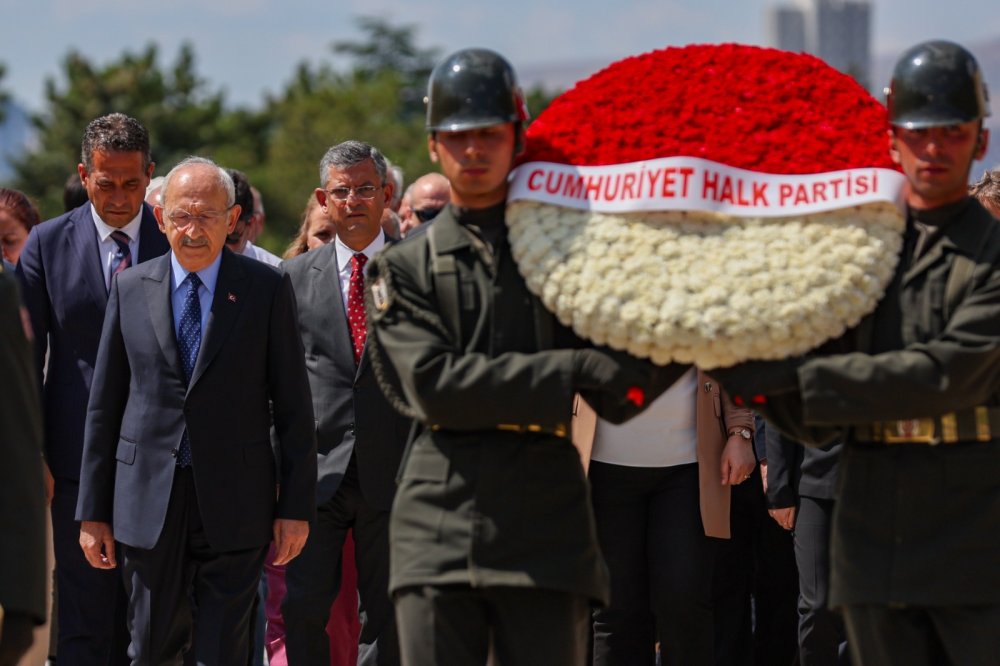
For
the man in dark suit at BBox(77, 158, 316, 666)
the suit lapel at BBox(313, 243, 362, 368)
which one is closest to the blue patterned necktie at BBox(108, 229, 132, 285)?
the man in dark suit at BBox(77, 158, 316, 666)

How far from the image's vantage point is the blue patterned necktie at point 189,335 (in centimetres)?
634

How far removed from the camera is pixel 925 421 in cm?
475

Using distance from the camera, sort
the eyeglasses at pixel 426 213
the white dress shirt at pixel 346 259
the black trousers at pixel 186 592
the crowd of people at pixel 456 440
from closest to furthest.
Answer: the crowd of people at pixel 456 440
the black trousers at pixel 186 592
the white dress shirt at pixel 346 259
the eyeglasses at pixel 426 213

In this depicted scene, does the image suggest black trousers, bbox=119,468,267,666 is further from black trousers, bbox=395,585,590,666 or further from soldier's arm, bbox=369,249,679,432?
soldier's arm, bbox=369,249,679,432

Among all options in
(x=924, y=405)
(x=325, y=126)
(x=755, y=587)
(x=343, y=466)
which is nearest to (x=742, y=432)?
(x=755, y=587)

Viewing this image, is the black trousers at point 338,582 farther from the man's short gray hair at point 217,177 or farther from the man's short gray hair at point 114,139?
the man's short gray hair at point 114,139

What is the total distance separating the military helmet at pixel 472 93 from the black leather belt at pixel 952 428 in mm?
1511

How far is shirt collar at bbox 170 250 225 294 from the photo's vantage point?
6508mm

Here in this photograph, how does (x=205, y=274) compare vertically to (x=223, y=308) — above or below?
above

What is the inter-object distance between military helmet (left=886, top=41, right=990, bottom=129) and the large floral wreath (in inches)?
9.1

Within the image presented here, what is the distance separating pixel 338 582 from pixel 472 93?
124 inches

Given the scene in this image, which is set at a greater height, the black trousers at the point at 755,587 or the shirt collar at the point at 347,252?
the shirt collar at the point at 347,252

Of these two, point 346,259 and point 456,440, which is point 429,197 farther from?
point 456,440

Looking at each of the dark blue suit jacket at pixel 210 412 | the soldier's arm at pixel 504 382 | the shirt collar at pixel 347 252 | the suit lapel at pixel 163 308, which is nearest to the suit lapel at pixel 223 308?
the dark blue suit jacket at pixel 210 412
